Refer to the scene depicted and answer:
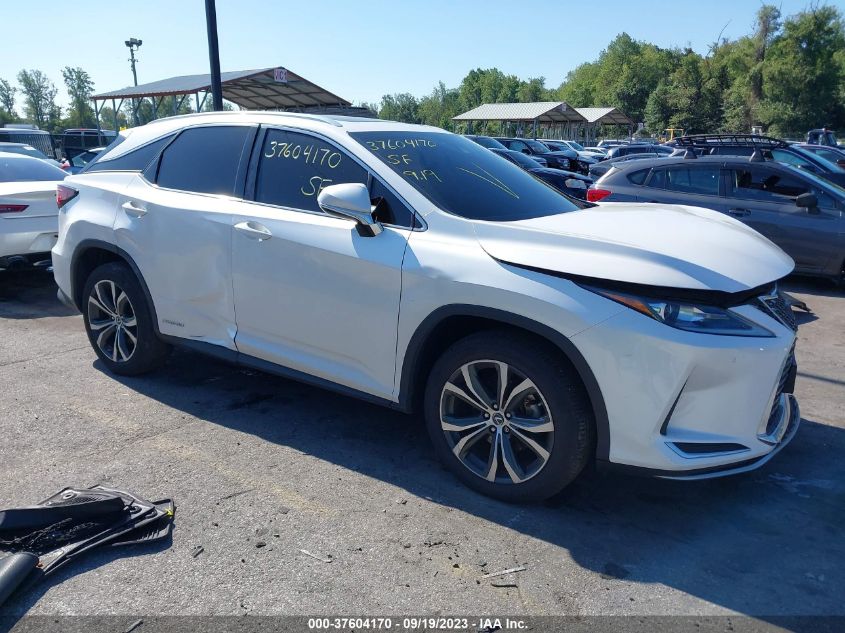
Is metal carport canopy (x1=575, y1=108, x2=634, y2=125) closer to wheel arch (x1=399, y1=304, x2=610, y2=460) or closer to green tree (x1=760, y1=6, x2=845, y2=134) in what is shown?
green tree (x1=760, y1=6, x2=845, y2=134)

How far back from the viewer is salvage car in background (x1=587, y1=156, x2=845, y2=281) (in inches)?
Answer: 312

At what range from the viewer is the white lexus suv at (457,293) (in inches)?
113

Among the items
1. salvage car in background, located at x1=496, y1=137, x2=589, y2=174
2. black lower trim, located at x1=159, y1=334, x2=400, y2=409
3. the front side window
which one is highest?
the front side window

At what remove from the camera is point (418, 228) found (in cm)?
346

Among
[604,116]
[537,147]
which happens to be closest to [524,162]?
[537,147]

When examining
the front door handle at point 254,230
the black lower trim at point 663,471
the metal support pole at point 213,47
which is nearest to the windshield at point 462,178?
the front door handle at point 254,230

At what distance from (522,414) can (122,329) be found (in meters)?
3.06

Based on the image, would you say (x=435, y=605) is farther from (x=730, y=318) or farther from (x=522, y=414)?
(x=730, y=318)

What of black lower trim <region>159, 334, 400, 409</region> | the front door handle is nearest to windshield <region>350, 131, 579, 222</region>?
the front door handle

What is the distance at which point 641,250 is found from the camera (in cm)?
Result: 301

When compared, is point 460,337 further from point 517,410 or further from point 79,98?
point 79,98

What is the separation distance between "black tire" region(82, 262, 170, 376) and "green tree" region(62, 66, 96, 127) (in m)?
105

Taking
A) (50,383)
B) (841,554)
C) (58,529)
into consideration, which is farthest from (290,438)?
(841,554)

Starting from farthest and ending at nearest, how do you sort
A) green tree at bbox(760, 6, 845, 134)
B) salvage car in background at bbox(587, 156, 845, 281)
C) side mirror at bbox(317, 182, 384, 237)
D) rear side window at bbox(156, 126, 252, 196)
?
green tree at bbox(760, 6, 845, 134), salvage car in background at bbox(587, 156, 845, 281), rear side window at bbox(156, 126, 252, 196), side mirror at bbox(317, 182, 384, 237)
